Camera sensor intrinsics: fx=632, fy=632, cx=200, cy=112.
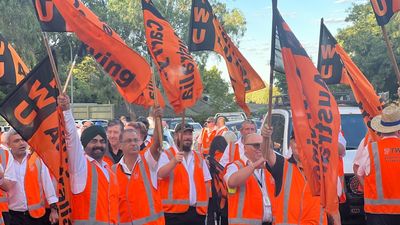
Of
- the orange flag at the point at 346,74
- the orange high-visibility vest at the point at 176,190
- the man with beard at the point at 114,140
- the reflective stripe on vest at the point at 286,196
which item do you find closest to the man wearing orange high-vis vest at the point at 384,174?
the orange flag at the point at 346,74

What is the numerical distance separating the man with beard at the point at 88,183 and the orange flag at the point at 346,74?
136 inches

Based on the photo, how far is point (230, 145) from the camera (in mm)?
8023

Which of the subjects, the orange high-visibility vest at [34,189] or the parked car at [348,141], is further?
the parked car at [348,141]

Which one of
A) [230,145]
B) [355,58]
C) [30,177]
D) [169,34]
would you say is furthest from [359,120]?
[355,58]

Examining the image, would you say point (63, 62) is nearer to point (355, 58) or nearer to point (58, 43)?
point (58, 43)

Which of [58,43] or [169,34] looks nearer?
[169,34]

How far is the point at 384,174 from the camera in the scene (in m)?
6.95

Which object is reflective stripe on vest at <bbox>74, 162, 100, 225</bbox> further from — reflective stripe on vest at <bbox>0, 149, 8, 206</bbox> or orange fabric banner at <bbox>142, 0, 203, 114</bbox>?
orange fabric banner at <bbox>142, 0, 203, 114</bbox>

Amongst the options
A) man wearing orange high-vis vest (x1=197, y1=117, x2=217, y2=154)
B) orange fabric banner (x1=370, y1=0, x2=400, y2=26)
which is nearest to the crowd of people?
orange fabric banner (x1=370, y1=0, x2=400, y2=26)

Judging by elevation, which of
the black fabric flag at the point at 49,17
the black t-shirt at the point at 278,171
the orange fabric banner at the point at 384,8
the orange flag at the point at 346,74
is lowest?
the black t-shirt at the point at 278,171

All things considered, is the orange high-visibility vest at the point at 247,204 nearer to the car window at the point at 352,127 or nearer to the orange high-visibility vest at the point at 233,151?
the orange high-visibility vest at the point at 233,151

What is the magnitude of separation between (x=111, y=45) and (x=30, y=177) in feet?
5.60

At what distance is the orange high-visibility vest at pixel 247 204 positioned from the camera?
5.88 m

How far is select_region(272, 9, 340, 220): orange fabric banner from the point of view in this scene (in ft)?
16.8
